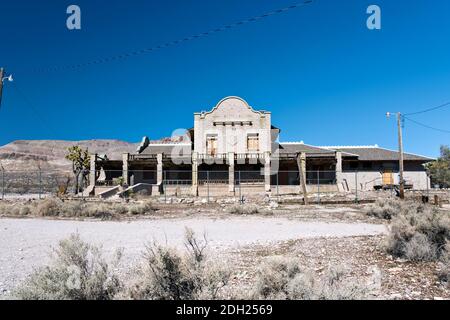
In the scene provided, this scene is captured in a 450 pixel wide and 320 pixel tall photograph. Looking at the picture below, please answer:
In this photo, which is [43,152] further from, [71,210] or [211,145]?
[71,210]

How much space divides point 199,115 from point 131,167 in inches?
425

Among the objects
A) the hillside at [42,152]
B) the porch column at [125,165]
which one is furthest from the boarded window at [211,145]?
the hillside at [42,152]

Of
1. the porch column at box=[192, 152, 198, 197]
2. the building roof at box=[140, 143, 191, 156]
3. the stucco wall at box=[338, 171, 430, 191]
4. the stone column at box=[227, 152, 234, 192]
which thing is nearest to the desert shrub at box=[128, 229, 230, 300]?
the stone column at box=[227, 152, 234, 192]

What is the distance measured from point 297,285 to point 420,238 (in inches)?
155

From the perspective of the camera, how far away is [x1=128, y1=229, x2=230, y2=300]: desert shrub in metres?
3.63

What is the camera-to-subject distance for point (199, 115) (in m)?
39.6

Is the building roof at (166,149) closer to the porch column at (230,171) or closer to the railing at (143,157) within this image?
the railing at (143,157)

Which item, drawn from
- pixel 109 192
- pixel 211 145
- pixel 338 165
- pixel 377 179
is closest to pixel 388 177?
pixel 377 179

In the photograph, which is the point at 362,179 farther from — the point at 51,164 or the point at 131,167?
the point at 51,164

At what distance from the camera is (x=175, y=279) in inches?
149

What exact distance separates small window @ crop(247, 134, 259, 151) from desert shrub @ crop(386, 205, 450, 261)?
32.1 m

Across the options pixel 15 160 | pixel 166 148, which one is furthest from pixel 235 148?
pixel 15 160

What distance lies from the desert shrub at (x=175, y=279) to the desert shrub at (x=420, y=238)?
414 cm
